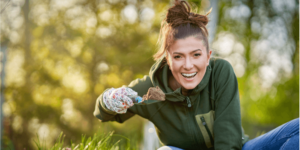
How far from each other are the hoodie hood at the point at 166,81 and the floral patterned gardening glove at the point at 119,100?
264mm

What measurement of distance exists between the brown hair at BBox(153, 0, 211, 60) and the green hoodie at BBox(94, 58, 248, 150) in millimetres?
243

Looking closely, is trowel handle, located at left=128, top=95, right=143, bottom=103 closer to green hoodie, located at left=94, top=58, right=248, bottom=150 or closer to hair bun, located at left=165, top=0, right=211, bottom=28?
green hoodie, located at left=94, top=58, right=248, bottom=150

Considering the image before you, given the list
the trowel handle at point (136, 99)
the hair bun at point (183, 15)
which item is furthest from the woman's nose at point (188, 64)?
the trowel handle at point (136, 99)

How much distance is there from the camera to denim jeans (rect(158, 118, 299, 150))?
1.45 m

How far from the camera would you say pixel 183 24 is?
5.62ft

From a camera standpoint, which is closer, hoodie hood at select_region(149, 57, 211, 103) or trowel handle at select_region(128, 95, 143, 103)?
trowel handle at select_region(128, 95, 143, 103)

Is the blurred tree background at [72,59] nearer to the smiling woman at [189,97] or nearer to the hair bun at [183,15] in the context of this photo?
the smiling woman at [189,97]

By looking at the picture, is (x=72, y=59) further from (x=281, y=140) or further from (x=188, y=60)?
(x=281, y=140)

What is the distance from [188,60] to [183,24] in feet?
0.89

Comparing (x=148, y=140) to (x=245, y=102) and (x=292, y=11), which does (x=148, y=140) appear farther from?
(x=292, y=11)

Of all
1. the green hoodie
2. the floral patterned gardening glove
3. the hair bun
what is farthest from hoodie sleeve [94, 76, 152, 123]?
the hair bun

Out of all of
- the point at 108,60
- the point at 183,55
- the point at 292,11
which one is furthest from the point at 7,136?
the point at 292,11

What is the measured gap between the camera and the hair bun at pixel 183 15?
5.59ft

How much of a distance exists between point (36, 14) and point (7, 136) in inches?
110
